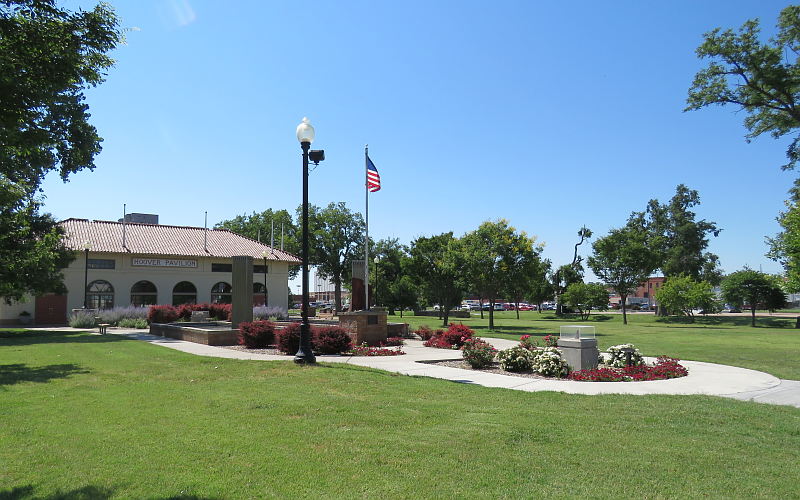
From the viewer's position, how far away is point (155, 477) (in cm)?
471

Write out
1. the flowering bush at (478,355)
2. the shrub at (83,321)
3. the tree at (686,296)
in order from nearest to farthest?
the flowering bush at (478,355) < the shrub at (83,321) < the tree at (686,296)

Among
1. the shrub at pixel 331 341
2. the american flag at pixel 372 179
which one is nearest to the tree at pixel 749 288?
the american flag at pixel 372 179

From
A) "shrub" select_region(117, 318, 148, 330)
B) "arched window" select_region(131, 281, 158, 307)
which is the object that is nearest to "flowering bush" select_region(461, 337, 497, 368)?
"shrub" select_region(117, 318, 148, 330)

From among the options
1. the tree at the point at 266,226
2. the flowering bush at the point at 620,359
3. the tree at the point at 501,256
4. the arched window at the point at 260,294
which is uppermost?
the tree at the point at 266,226

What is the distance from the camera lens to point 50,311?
1569 inches

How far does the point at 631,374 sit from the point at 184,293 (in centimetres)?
4262

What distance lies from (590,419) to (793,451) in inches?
83.7

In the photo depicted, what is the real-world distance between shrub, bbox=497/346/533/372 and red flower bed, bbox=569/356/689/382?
3.51 ft

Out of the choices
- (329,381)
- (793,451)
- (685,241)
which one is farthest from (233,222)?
(793,451)

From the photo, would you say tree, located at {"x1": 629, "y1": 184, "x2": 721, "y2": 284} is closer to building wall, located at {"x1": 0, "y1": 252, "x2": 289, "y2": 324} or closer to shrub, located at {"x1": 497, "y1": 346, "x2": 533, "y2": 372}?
building wall, located at {"x1": 0, "y1": 252, "x2": 289, "y2": 324}

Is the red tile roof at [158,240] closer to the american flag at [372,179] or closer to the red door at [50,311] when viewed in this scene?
the red door at [50,311]

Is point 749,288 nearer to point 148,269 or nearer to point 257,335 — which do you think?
point 257,335

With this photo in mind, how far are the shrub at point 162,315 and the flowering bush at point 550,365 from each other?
84.8 feet

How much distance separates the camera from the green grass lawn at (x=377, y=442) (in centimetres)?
454
